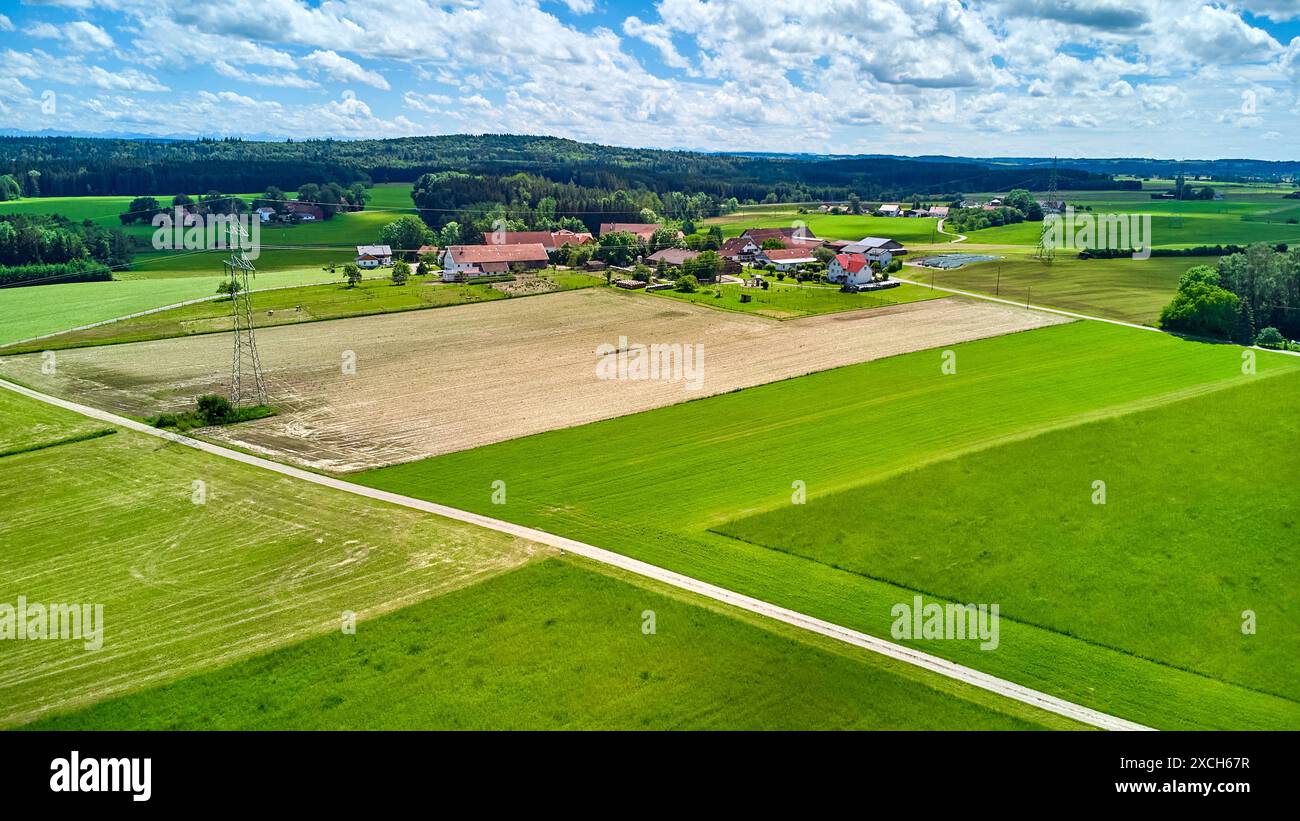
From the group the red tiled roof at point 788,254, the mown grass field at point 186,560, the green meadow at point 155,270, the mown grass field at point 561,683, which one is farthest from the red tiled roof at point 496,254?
the mown grass field at point 561,683

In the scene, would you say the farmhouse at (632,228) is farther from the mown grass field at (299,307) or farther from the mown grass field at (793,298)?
the mown grass field at (793,298)

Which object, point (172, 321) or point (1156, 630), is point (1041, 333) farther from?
point (172, 321)

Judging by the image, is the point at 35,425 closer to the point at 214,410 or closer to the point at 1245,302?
the point at 214,410

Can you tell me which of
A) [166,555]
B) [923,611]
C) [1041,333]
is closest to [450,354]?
[166,555]

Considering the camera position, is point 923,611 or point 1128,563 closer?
point 923,611
